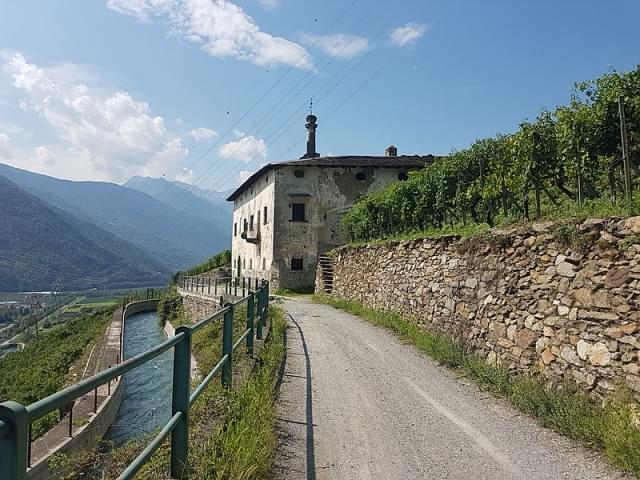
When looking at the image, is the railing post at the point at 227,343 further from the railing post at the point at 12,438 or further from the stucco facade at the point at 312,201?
the stucco facade at the point at 312,201

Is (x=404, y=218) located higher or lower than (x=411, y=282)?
higher

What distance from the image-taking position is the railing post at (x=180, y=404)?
3457 millimetres

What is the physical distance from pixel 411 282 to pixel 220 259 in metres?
38.9

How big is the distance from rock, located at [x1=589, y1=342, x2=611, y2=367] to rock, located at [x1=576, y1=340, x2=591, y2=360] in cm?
5

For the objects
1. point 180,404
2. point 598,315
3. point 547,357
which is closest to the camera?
point 180,404

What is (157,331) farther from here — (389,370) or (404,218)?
(389,370)

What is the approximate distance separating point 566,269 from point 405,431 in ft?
9.39

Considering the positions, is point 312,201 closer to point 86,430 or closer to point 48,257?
point 86,430

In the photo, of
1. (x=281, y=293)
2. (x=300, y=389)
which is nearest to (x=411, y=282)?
(x=300, y=389)

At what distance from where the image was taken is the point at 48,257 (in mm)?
134750

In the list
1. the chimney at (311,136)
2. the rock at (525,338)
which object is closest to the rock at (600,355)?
the rock at (525,338)

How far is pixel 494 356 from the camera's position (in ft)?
24.8

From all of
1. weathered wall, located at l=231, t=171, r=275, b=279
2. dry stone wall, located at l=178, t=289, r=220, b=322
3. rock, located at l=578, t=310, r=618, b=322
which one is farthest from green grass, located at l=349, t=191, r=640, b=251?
weathered wall, located at l=231, t=171, r=275, b=279

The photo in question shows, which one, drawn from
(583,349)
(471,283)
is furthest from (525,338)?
(471,283)
